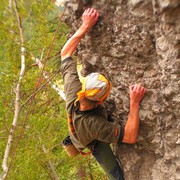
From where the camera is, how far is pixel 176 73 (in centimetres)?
235

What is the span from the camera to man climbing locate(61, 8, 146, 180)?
275cm

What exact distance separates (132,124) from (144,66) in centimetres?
68

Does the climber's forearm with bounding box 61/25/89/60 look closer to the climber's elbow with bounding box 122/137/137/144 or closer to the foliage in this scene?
the climber's elbow with bounding box 122/137/137/144

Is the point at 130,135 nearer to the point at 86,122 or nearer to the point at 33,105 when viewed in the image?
the point at 86,122

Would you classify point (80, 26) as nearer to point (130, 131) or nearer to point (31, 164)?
point (130, 131)

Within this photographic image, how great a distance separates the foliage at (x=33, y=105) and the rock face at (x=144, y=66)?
295 centimetres

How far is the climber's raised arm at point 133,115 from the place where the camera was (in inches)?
109

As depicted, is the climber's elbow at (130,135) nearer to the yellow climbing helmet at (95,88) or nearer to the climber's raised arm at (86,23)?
the yellow climbing helmet at (95,88)

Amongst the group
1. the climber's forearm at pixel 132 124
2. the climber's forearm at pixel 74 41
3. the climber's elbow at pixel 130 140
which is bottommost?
the climber's elbow at pixel 130 140

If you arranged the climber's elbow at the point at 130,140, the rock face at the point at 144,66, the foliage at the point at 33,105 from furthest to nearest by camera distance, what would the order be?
the foliage at the point at 33,105
the climber's elbow at the point at 130,140
the rock face at the point at 144,66

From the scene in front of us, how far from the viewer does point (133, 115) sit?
2861 mm

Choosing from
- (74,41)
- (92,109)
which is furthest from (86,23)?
(92,109)

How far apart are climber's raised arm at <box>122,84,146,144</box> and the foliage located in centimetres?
340

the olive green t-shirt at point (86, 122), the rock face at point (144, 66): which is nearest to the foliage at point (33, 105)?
the olive green t-shirt at point (86, 122)
